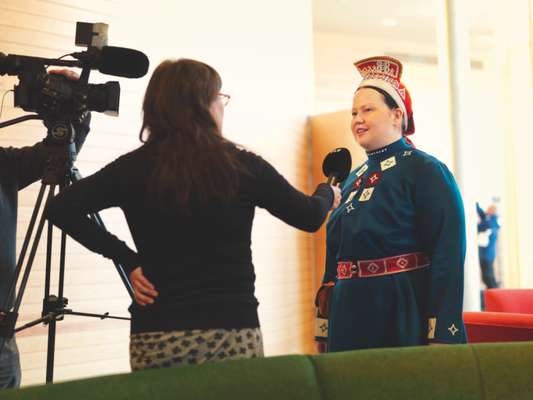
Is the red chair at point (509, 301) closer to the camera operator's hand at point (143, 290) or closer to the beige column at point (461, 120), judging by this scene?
the beige column at point (461, 120)

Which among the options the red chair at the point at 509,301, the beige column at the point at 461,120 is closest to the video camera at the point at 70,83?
the red chair at the point at 509,301

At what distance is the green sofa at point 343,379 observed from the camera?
4.08ft

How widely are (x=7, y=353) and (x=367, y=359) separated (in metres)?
1.05

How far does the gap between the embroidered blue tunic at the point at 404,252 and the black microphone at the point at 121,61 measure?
75 cm

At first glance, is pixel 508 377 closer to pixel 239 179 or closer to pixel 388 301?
pixel 388 301

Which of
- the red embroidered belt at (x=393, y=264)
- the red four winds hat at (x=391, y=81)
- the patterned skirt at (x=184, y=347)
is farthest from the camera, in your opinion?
the red four winds hat at (x=391, y=81)

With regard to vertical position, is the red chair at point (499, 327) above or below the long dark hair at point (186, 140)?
below

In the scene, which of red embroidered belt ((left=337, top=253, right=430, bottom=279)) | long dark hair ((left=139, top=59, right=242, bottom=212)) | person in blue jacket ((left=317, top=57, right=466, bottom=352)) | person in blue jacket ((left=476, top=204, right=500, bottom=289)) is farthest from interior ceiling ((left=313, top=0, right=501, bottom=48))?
long dark hair ((left=139, top=59, right=242, bottom=212))

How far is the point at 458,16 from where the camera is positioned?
517 cm

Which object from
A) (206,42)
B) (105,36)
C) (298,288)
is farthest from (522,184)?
(105,36)

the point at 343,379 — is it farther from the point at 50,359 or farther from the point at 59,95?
the point at 59,95

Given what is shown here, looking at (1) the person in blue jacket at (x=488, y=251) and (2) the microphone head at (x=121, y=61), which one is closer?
(2) the microphone head at (x=121, y=61)

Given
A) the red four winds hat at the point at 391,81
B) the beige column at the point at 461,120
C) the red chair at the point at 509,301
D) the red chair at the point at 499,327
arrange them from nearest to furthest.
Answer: the red four winds hat at the point at 391,81, the red chair at the point at 499,327, the red chair at the point at 509,301, the beige column at the point at 461,120

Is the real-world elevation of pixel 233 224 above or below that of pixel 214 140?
below
